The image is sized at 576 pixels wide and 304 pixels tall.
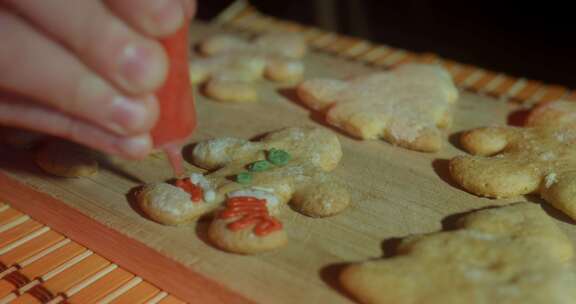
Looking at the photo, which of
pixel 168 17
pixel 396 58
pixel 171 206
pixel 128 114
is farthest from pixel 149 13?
pixel 396 58

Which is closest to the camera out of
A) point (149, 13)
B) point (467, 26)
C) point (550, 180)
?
point (149, 13)

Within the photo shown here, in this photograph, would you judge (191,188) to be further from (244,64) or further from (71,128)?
(244,64)

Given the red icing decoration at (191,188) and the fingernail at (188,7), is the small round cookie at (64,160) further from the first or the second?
the fingernail at (188,7)

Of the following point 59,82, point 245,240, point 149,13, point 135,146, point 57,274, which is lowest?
point 57,274

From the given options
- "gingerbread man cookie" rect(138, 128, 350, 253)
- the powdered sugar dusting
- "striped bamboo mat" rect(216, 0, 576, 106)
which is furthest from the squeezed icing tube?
"striped bamboo mat" rect(216, 0, 576, 106)

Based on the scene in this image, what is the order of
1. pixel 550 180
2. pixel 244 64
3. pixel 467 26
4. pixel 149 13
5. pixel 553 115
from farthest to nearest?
pixel 467 26 < pixel 244 64 < pixel 553 115 < pixel 550 180 < pixel 149 13

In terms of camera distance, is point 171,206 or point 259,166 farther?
point 259,166

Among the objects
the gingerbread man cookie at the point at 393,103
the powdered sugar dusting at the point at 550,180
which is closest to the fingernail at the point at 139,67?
the gingerbread man cookie at the point at 393,103

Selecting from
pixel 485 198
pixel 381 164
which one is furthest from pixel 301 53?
pixel 485 198

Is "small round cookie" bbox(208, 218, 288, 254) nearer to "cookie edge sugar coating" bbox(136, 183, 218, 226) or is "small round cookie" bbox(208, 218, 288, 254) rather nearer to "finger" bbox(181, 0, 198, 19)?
"cookie edge sugar coating" bbox(136, 183, 218, 226)
